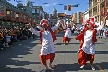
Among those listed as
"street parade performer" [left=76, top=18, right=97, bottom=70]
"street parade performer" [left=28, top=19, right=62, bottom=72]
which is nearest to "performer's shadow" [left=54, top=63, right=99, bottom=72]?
"street parade performer" [left=76, top=18, right=97, bottom=70]

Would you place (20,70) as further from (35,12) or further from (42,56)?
(35,12)

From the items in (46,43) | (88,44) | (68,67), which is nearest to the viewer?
(46,43)

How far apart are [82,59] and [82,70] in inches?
20.0

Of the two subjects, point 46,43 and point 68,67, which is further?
point 68,67

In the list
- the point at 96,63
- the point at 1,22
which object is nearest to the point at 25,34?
the point at 1,22

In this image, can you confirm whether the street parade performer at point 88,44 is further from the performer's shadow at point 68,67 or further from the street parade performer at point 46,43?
the street parade performer at point 46,43

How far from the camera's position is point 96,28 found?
9.47 meters

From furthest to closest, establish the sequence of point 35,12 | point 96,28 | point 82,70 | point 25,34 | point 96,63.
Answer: point 35,12 < point 25,34 < point 96,63 < point 96,28 < point 82,70

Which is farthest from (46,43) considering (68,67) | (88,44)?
(88,44)

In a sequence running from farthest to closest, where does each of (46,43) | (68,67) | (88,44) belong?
(68,67) < (88,44) < (46,43)

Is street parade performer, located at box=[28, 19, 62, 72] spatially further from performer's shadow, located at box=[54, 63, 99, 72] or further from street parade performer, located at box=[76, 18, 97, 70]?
street parade performer, located at box=[76, 18, 97, 70]

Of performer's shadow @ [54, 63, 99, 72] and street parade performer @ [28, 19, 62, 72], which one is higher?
street parade performer @ [28, 19, 62, 72]

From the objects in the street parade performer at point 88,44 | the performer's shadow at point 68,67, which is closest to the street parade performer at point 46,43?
the performer's shadow at point 68,67

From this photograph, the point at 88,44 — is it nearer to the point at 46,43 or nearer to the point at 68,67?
the point at 68,67
